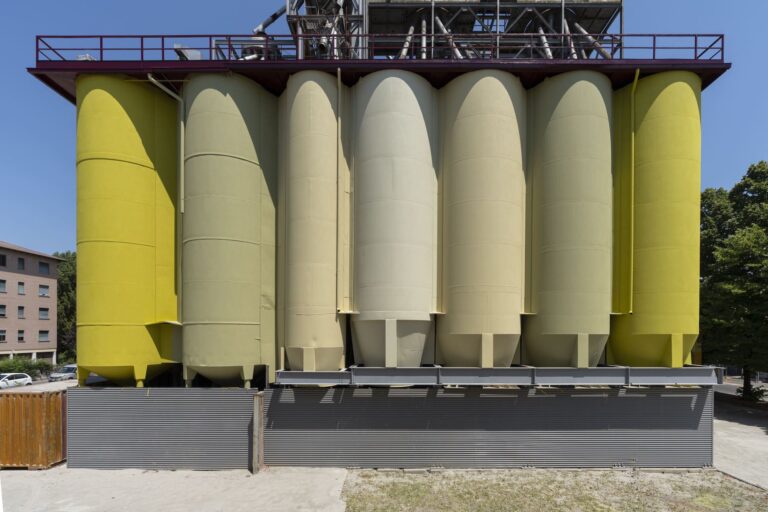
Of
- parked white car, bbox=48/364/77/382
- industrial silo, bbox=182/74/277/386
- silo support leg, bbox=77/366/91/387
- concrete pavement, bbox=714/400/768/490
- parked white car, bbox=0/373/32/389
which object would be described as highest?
industrial silo, bbox=182/74/277/386

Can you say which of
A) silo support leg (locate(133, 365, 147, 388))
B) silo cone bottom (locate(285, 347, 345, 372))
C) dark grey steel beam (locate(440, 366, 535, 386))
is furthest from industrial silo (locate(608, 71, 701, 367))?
silo support leg (locate(133, 365, 147, 388))

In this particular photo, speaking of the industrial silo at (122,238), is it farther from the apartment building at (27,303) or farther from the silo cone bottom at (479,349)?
the apartment building at (27,303)

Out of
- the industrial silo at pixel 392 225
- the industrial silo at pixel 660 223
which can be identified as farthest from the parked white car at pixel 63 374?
the industrial silo at pixel 660 223

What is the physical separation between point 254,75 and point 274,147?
2.87m

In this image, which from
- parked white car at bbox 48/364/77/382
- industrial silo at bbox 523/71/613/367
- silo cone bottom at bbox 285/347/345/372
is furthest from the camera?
parked white car at bbox 48/364/77/382

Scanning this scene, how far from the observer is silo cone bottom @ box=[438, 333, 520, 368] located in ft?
46.5

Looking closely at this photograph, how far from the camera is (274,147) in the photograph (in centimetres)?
1598

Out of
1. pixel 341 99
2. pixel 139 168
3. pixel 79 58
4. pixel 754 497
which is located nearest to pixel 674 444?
pixel 754 497

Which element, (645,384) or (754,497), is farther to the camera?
(645,384)

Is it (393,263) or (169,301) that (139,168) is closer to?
(169,301)

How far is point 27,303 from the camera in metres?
45.9

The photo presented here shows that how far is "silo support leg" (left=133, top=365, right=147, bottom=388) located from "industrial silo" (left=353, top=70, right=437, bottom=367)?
325 inches

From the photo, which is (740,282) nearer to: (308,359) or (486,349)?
(486,349)

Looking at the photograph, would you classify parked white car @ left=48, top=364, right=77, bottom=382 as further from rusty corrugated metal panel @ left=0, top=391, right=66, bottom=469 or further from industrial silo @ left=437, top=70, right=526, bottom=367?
industrial silo @ left=437, top=70, right=526, bottom=367
